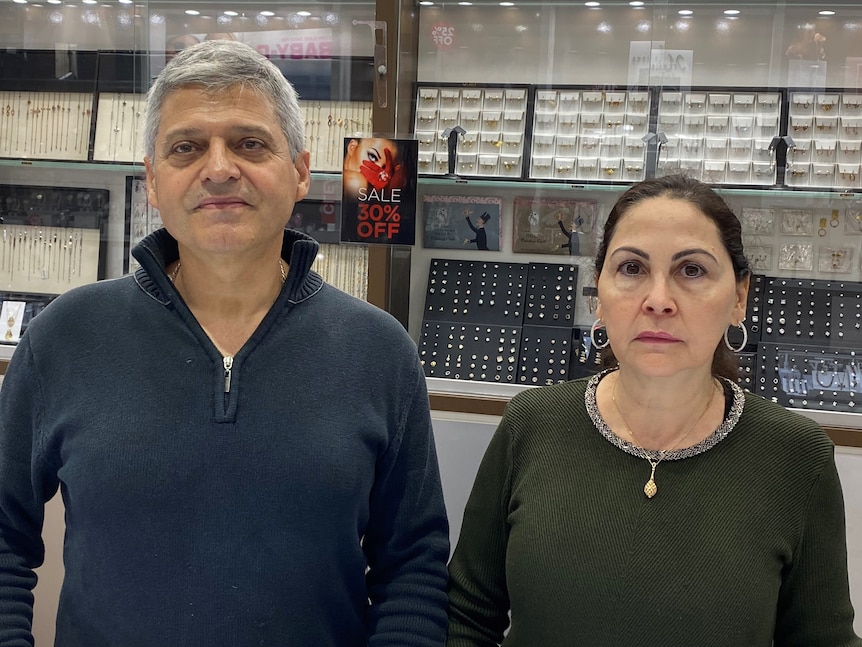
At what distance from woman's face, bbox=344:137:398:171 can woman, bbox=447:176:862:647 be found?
1224 mm

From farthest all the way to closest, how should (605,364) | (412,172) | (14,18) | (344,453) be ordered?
1. (14,18)
2. (412,172)
3. (605,364)
4. (344,453)

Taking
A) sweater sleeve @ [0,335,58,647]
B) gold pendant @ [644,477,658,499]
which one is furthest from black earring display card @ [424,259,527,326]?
sweater sleeve @ [0,335,58,647]

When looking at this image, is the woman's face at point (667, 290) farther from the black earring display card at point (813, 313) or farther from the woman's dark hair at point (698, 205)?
the black earring display card at point (813, 313)

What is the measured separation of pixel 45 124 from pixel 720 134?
226 cm

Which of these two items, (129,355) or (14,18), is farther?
(14,18)

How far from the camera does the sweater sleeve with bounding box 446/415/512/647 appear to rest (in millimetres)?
1384

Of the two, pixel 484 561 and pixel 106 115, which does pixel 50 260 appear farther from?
pixel 484 561

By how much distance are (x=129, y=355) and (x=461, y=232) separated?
1770mm

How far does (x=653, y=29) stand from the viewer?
9.00 ft

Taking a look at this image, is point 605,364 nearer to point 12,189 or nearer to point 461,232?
point 461,232

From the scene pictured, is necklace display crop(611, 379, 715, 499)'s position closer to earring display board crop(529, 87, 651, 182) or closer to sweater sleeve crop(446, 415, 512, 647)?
sweater sleeve crop(446, 415, 512, 647)

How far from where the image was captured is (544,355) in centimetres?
273

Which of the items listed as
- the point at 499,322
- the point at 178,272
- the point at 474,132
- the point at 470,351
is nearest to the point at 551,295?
the point at 499,322

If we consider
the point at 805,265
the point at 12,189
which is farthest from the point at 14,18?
the point at 805,265
